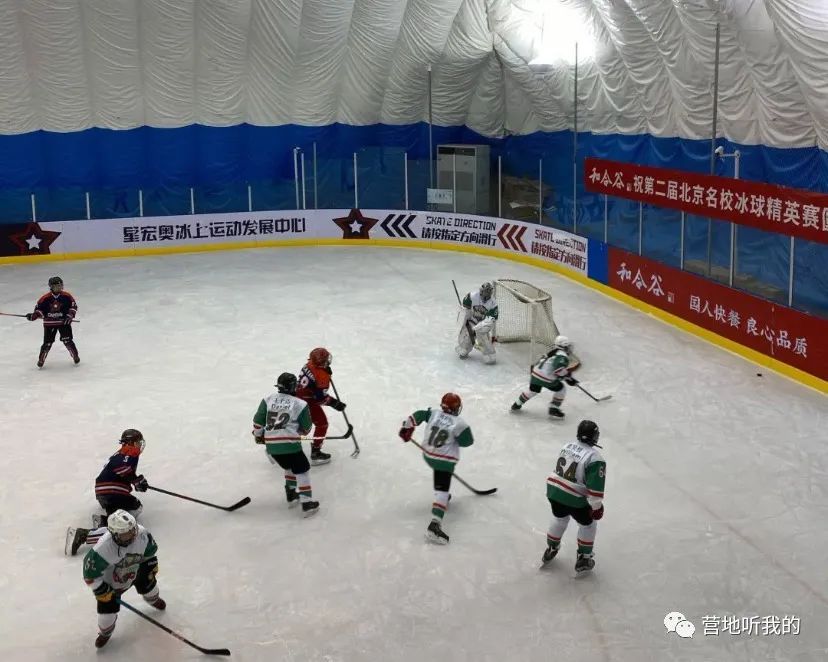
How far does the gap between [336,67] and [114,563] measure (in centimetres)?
2114

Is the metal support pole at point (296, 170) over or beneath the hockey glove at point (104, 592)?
over

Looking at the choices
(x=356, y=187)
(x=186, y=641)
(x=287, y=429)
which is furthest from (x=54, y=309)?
(x=356, y=187)

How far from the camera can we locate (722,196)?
14.8 m

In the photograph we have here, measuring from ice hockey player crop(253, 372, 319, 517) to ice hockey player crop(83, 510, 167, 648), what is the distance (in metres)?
2.00

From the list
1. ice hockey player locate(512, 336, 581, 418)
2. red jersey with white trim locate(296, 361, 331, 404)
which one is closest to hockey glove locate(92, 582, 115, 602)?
red jersey with white trim locate(296, 361, 331, 404)

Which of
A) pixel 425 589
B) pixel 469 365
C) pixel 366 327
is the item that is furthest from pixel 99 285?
pixel 425 589

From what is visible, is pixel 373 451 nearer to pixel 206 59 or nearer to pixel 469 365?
pixel 469 365

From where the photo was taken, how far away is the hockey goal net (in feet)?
47.2

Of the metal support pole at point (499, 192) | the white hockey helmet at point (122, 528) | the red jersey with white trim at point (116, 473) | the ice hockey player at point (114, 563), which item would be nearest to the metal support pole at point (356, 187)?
the metal support pole at point (499, 192)

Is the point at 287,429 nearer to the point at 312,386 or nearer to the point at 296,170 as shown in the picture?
the point at 312,386

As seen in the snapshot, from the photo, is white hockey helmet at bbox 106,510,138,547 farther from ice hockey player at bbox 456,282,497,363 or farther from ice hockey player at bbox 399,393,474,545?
ice hockey player at bbox 456,282,497,363

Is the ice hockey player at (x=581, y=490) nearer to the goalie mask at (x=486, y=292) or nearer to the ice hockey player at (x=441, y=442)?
the ice hockey player at (x=441, y=442)

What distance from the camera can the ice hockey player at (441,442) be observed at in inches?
338

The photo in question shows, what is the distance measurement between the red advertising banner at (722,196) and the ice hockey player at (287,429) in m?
7.41
